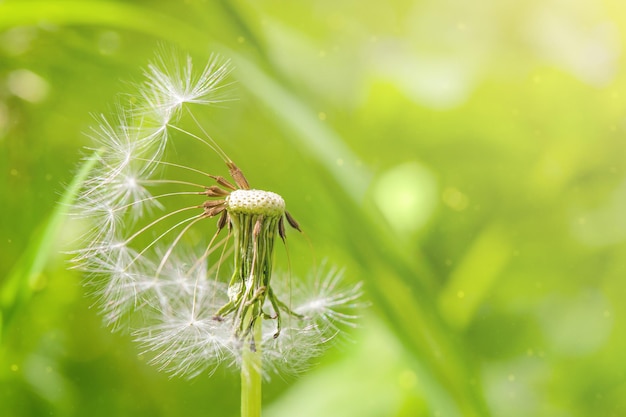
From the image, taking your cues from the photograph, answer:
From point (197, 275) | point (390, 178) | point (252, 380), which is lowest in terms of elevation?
point (252, 380)

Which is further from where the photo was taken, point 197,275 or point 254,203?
point 197,275

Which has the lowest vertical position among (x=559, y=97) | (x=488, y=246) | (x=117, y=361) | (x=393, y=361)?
(x=117, y=361)

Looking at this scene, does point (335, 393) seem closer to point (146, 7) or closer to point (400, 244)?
point (400, 244)

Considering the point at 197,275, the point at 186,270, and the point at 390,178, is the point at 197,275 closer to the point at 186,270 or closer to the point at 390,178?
the point at 186,270

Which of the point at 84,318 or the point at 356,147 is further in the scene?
the point at 356,147

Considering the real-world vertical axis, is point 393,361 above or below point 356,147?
below

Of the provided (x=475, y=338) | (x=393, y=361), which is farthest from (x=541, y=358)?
(x=393, y=361)

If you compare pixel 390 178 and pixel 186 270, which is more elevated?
pixel 390 178

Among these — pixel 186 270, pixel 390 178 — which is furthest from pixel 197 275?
pixel 390 178
